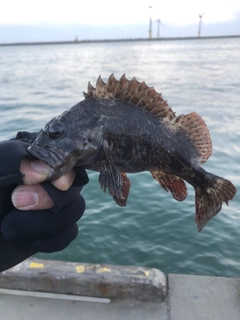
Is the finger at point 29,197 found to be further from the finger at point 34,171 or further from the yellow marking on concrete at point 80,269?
the yellow marking on concrete at point 80,269

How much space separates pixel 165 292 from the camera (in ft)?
15.4

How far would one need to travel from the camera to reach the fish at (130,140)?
2486 mm

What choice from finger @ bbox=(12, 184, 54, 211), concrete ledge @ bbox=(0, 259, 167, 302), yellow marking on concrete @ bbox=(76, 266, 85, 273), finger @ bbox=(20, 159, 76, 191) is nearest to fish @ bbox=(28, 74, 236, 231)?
finger @ bbox=(20, 159, 76, 191)

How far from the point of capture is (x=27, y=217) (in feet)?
8.00

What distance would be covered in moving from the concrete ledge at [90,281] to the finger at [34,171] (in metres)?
2.87

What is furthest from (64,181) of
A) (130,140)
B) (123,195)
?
(130,140)

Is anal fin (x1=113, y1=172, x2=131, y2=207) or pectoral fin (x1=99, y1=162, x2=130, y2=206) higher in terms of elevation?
pectoral fin (x1=99, y1=162, x2=130, y2=206)

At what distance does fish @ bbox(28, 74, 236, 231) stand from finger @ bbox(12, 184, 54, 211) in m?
0.25

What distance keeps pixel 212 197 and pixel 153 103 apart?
89 centimetres

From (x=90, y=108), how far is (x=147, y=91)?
1.55 ft

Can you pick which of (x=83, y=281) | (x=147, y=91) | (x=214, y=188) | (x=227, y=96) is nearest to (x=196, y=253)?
(x=83, y=281)

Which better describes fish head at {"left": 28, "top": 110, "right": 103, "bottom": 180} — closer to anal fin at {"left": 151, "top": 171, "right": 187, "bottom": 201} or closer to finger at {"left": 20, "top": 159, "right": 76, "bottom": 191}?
finger at {"left": 20, "top": 159, "right": 76, "bottom": 191}

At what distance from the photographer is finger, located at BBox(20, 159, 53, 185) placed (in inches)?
89.3

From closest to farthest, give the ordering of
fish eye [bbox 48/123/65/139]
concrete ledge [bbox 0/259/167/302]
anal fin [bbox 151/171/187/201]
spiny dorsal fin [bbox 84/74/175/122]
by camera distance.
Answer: fish eye [bbox 48/123/65/139]
spiny dorsal fin [bbox 84/74/175/122]
anal fin [bbox 151/171/187/201]
concrete ledge [bbox 0/259/167/302]
